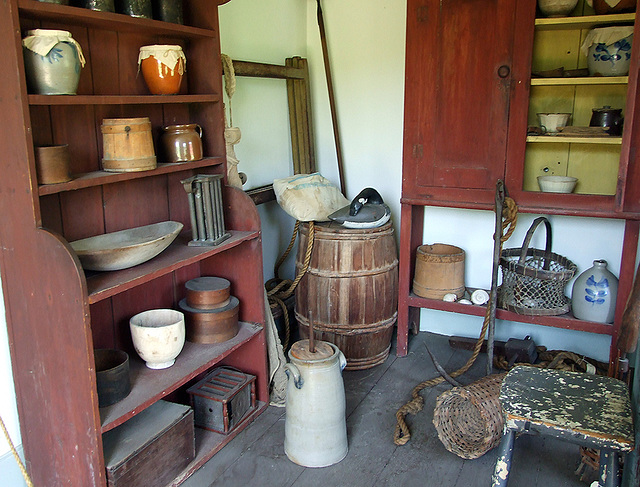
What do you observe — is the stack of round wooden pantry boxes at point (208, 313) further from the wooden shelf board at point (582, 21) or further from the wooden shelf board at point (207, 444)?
the wooden shelf board at point (582, 21)

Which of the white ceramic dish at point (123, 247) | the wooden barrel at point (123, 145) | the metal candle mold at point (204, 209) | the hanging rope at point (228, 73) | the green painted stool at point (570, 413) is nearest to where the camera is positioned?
the green painted stool at point (570, 413)

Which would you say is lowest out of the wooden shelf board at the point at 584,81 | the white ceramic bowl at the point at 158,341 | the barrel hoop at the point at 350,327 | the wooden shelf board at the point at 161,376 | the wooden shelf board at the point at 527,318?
the barrel hoop at the point at 350,327

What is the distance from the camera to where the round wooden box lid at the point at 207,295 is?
235cm

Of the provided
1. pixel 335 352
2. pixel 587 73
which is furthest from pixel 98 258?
pixel 587 73

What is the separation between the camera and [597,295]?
270cm

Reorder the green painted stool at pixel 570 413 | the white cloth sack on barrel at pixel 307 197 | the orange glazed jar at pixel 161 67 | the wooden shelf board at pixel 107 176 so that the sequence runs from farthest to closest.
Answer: the white cloth sack on barrel at pixel 307 197, the orange glazed jar at pixel 161 67, the wooden shelf board at pixel 107 176, the green painted stool at pixel 570 413

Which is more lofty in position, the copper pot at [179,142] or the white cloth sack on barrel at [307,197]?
the copper pot at [179,142]

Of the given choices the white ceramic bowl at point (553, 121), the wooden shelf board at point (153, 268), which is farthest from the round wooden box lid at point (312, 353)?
the white ceramic bowl at point (553, 121)

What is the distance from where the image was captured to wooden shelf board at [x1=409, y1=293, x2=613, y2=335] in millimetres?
2701

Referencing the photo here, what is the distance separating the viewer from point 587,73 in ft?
8.78

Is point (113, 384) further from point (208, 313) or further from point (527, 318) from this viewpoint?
point (527, 318)

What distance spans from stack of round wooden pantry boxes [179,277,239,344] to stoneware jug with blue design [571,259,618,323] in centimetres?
159

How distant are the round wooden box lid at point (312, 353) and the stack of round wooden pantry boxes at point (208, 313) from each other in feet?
1.00

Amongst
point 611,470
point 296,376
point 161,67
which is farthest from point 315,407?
point 161,67
